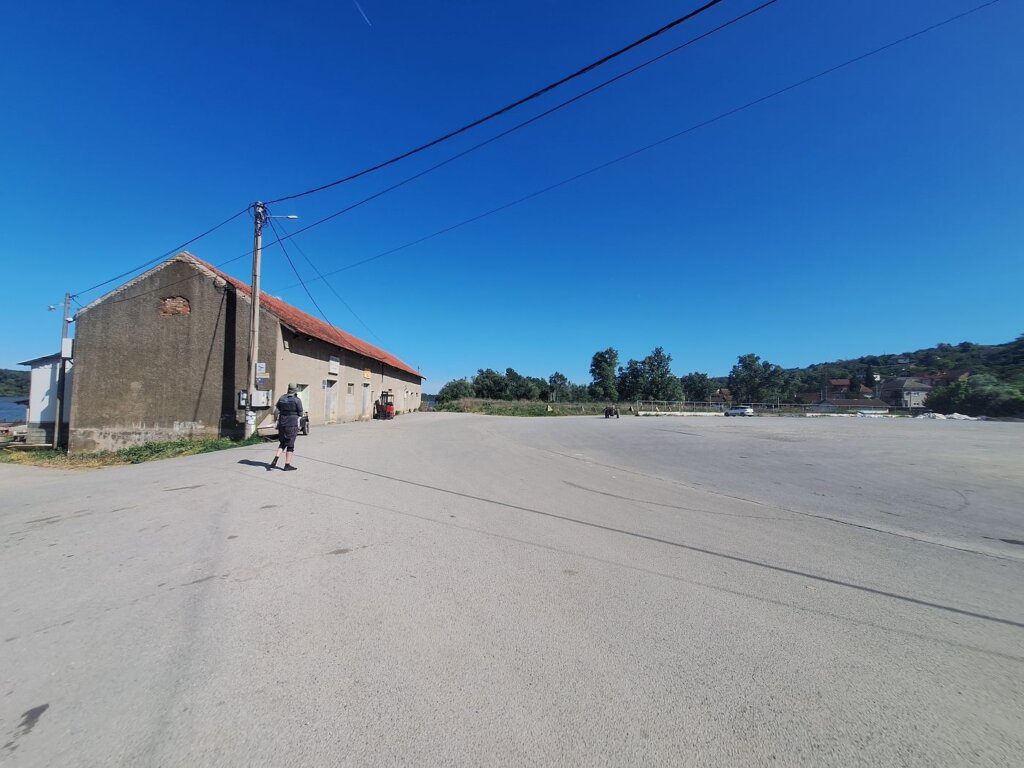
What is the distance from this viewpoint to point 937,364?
138375 millimetres

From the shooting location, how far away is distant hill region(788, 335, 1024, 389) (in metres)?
96.5

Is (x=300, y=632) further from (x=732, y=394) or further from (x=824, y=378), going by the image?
(x=824, y=378)

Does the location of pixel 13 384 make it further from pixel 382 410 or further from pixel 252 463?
pixel 252 463

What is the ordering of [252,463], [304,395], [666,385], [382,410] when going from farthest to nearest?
[666,385] < [382,410] < [304,395] < [252,463]

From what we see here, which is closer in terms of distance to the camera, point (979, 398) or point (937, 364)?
point (979, 398)

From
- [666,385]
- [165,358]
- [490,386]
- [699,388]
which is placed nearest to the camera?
[165,358]

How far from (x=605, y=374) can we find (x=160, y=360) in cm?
8318

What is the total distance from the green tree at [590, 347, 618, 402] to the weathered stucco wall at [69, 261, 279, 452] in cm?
8111

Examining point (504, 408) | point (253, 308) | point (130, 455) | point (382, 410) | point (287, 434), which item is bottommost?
point (130, 455)

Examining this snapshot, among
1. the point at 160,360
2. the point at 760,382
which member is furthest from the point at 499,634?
the point at 760,382

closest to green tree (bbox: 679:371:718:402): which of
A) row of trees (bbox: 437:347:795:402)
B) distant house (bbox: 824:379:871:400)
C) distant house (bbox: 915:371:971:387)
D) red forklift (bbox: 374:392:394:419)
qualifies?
row of trees (bbox: 437:347:795:402)

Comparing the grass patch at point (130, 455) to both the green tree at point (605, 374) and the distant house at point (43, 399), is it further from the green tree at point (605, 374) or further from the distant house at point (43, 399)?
the green tree at point (605, 374)

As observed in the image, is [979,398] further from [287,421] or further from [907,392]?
[287,421]

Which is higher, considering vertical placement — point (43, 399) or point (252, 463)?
point (43, 399)
